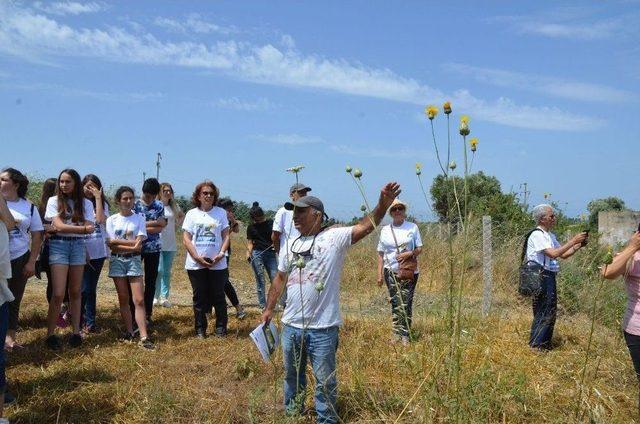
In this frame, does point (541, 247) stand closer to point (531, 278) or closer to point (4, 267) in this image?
point (531, 278)

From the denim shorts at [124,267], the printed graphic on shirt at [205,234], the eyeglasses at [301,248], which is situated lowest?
the denim shorts at [124,267]

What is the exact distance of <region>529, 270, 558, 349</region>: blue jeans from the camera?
5324mm

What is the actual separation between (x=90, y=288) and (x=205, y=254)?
49.7 inches

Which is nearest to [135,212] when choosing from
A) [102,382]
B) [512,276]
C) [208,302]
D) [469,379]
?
[208,302]

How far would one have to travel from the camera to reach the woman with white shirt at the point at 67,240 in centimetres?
506

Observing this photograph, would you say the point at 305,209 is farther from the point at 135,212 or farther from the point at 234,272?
the point at 234,272

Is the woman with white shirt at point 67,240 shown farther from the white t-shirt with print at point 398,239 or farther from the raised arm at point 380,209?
the raised arm at point 380,209

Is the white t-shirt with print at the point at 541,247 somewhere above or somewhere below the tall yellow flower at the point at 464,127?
below

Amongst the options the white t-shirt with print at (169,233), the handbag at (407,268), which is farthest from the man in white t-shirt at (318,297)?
the white t-shirt with print at (169,233)

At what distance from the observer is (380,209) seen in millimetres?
3033

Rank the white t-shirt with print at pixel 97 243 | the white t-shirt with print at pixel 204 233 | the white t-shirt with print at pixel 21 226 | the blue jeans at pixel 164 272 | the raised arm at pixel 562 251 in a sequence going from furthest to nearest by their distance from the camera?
the blue jeans at pixel 164 272
the white t-shirt with print at pixel 204 233
the white t-shirt with print at pixel 97 243
the raised arm at pixel 562 251
the white t-shirt with print at pixel 21 226

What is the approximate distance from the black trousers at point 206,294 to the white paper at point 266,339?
8.44ft

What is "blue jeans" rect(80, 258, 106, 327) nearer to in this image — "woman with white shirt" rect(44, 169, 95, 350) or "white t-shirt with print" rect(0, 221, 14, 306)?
"woman with white shirt" rect(44, 169, 95, 350)

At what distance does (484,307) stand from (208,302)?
328 centimetres
